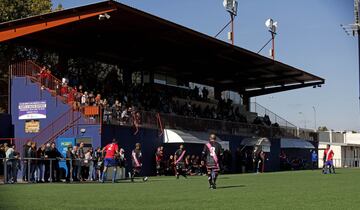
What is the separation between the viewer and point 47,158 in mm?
27297

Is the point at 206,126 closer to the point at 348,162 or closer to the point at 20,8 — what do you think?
the point at 20,8

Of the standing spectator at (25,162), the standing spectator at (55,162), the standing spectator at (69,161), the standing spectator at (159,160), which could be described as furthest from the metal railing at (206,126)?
the standing spectator at (25,162)

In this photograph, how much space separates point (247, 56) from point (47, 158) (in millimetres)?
24860

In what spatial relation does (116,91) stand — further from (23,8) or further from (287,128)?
(287,128)

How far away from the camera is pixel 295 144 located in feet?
189

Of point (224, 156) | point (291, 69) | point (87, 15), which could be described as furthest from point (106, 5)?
point (291, 69)

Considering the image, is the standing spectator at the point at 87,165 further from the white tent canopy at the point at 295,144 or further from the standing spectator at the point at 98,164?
the white tent canopy at the point at 295,144

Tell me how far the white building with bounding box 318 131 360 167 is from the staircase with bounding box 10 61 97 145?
5490cm

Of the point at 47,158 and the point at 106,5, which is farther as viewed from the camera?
the point at 106,5

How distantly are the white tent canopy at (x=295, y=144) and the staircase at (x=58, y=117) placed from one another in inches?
1053

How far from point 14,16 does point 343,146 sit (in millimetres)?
56618

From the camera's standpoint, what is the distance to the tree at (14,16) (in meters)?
47.2

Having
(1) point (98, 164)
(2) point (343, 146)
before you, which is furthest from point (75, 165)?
(2) point (343, 146)

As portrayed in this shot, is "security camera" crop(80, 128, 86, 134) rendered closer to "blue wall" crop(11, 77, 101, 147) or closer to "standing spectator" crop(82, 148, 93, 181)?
"blue wall" crop(11, 77, 101, 147)
